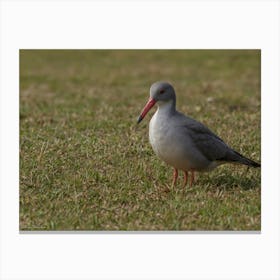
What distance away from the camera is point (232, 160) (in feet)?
18.3

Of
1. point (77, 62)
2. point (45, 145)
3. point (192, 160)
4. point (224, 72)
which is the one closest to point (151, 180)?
point (192, 160)

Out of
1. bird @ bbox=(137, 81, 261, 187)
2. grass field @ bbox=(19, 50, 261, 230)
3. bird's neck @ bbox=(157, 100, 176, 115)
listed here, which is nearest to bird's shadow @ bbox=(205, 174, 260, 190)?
grass field @ bbox=(19, 50, 261, 230)

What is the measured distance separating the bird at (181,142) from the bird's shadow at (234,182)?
0.15 meters

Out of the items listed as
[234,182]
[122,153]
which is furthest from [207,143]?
[122,153]

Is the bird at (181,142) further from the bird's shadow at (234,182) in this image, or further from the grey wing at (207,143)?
the bird's shadow at (234,182)

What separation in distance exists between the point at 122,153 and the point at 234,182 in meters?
1.33

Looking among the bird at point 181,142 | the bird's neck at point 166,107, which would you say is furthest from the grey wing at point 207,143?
the bird's neck at point 166,107

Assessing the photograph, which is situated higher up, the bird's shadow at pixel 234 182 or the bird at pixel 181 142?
the bird at pixel 181 142

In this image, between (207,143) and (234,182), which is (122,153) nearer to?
(207,143)

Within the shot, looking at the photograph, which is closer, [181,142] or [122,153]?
[181,142]

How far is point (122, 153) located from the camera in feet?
20.8

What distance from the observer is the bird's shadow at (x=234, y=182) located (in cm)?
548

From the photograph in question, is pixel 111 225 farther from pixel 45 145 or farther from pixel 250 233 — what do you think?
pixel 45 145

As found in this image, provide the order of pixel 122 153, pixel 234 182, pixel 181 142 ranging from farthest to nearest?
pixel 122 153 → pixel 234 182 → pixel 181 142
